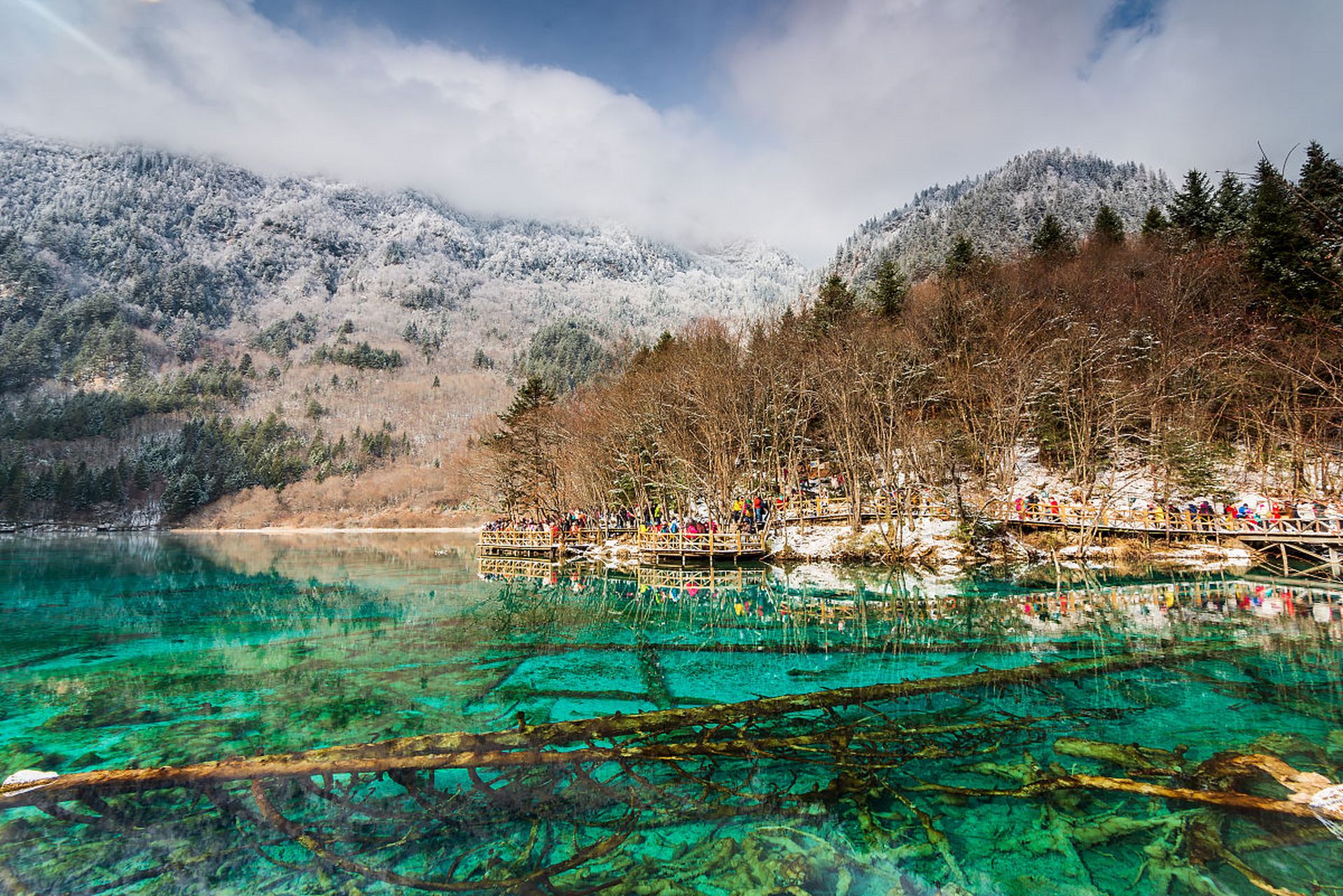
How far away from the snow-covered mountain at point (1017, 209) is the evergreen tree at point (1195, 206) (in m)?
19.6

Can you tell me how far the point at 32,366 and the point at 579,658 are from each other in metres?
201

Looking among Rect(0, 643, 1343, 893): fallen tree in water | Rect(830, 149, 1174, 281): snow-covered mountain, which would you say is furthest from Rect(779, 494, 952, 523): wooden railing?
Rect(830, 149, 1174, 281): snow-covered mountain

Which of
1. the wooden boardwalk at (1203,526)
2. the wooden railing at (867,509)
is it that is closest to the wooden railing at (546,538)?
the wooden railing at (867,509)

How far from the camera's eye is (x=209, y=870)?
494 centimetres

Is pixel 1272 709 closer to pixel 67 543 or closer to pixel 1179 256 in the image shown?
pixel 1179 256

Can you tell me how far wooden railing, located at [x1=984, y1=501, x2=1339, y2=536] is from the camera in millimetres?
21266

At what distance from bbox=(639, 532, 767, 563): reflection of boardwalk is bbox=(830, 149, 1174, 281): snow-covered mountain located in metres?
47.5

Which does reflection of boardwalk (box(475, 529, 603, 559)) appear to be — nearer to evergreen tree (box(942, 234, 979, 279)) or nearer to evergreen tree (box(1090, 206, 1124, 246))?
evergreen tree (box(942, 234, 979, 279))

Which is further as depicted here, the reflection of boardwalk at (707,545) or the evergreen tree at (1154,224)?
the evergreen tree at (1154,224)

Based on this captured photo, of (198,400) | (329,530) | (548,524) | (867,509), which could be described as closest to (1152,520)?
(867,509)

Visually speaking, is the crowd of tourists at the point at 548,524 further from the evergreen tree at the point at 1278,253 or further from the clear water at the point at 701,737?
the evergreen tree at the point at 1278,253

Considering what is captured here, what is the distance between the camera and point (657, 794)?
570 cm

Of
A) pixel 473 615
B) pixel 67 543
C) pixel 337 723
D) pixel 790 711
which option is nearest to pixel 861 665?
pixel 790 711

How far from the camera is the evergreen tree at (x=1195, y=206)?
130 ft
